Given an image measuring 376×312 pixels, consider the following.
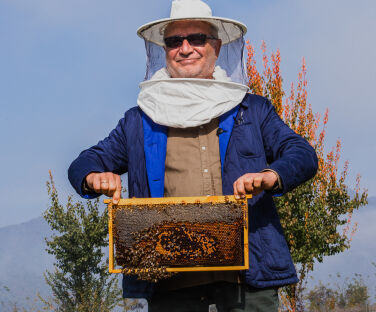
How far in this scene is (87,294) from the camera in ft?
58.2

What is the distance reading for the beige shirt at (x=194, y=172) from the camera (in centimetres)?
367

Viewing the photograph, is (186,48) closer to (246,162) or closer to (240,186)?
(246,162)

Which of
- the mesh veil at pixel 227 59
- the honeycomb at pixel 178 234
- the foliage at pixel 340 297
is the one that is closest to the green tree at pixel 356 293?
the foliage at pixel 340 297

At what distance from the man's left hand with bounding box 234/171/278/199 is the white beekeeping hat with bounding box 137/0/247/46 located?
139 cm

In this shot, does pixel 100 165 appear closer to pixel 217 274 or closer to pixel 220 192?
pixel 220 192

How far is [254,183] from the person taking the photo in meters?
3.41

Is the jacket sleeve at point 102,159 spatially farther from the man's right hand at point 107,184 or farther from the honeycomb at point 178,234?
the honeycomb at point 178,234

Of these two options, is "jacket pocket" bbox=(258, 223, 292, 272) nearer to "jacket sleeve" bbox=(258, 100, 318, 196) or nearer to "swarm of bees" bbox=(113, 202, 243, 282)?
"swarm of bees" bbox=(113, 202, 243, 282)

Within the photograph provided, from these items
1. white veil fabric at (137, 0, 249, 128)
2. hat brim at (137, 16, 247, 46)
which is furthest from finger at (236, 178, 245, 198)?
hat brim at (137, 16, 247, 46)

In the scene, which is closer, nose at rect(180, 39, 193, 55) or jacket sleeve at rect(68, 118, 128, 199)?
jacket sleeve at rect(68, 118, 128, 199)

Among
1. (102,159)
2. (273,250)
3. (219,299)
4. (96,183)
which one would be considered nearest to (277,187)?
(273,250)

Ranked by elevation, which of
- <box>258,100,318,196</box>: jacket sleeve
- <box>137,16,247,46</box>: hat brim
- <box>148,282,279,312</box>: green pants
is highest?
<box>137,16,247,46</box>: hat brim

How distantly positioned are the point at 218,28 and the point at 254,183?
5.47 ft

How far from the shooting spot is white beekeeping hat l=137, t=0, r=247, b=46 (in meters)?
4.21
